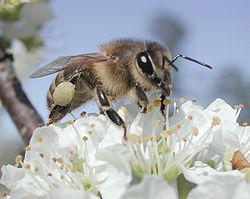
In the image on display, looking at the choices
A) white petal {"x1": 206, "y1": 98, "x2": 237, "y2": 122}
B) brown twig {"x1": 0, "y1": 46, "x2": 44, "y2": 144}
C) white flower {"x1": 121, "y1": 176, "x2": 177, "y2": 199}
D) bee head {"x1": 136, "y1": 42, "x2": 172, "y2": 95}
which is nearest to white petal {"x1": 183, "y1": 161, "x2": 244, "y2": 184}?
white flower {"x1": 121, "y1": 176, "x2": 177, "y2": 199}

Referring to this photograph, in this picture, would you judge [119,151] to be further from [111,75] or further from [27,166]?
[111,75]

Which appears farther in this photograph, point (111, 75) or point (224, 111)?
point (111, 75)

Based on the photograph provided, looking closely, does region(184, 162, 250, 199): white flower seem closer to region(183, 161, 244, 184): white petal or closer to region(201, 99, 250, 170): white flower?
region(183, 161, 244, 184): white petal

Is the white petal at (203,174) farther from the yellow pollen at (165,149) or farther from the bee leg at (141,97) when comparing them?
the bee leg at (141,97)

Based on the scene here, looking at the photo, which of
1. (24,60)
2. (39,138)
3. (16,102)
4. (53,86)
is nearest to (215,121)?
(39,138)

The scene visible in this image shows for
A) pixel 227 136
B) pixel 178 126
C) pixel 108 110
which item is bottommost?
pixel 227 136

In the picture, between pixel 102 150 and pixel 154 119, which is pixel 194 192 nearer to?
pixel 102 150

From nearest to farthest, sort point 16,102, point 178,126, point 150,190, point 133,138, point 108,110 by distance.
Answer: point 150,190 < point 133,138 < point 178,126 < point 108,110 < point 16,102
